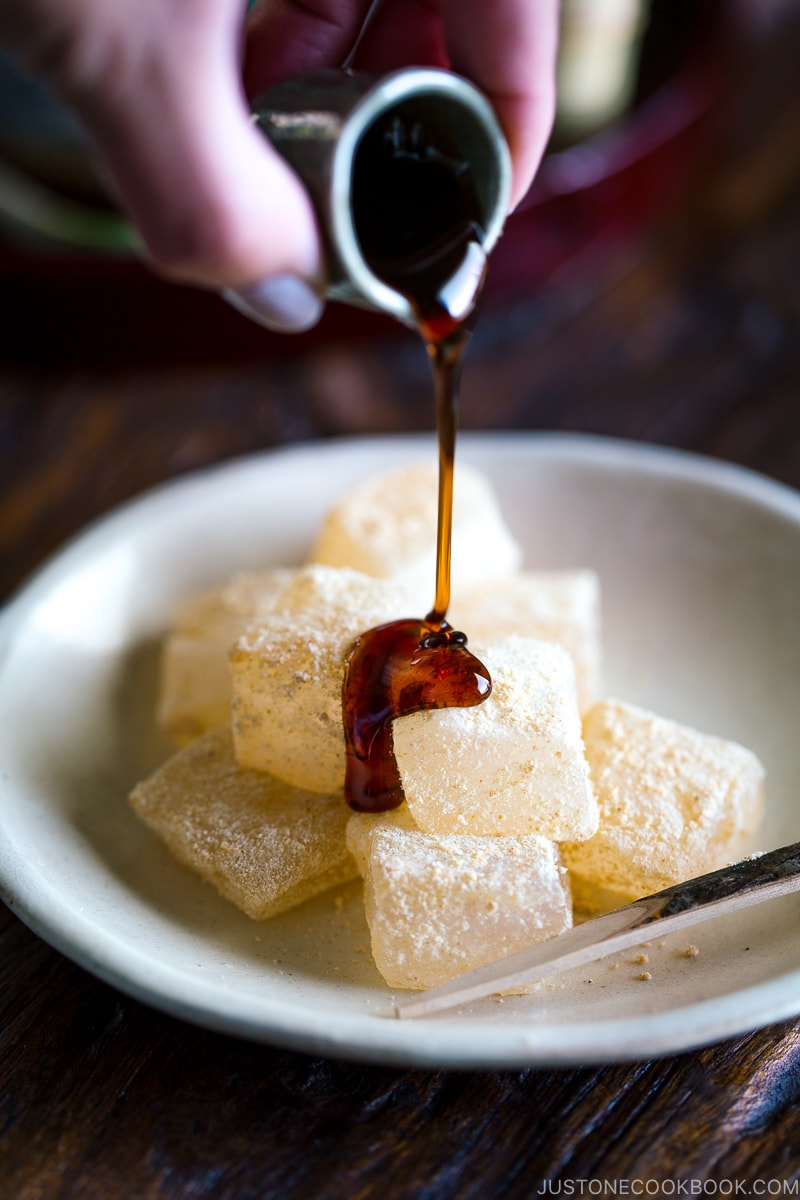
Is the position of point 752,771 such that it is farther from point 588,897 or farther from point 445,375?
point 445,375

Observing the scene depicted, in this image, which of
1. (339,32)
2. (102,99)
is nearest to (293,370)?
(339,32)

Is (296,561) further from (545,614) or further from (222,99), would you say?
(222,99)

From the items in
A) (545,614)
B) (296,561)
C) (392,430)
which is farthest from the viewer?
(392,430)

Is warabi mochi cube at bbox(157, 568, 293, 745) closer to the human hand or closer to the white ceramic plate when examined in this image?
the white ceramic plate

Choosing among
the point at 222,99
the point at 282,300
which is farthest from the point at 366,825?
the point at 222,99

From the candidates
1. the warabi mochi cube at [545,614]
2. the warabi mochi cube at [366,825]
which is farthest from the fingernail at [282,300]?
the warabi mochi cube at [366,825]
